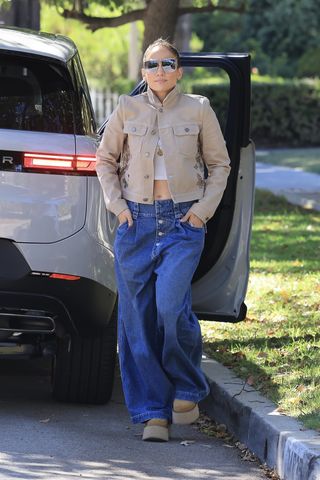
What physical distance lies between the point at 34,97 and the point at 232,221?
1.45 meters

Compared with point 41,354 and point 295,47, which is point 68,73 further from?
point 295,47

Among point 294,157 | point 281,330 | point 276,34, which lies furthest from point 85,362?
point 276,34

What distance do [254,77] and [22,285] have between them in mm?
26727

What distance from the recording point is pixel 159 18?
12.7m

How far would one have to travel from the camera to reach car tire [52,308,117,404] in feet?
20.3

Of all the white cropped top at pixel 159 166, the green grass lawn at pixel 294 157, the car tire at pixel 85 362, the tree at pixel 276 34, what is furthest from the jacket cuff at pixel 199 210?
the tree at pixel 276 34

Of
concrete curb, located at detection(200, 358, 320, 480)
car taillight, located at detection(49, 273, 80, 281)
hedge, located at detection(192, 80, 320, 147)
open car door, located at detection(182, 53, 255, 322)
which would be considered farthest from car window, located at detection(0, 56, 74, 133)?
hedge, located at detection(192, 80, 320, 147)

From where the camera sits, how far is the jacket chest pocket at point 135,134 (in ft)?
18.3

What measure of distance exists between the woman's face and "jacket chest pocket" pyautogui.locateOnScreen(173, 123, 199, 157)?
186mm

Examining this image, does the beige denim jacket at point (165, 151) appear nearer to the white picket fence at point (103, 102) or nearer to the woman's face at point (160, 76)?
the woman's face at point (160, 76)

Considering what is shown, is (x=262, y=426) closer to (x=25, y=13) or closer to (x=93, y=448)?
(x=93, y=448)

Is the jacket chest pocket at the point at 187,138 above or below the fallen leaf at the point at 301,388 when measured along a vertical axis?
above

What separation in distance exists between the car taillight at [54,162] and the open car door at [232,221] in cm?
109

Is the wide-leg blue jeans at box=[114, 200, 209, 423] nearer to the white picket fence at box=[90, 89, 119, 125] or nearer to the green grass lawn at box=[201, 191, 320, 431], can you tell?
the green grass lawn at box=[201, 191, 320, 431]
